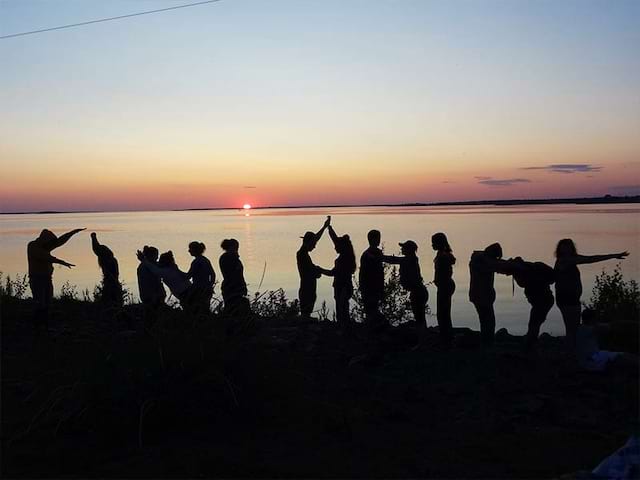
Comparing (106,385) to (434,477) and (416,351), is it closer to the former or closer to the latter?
(434,477)

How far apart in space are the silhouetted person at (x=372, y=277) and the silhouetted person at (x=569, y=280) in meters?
2.50

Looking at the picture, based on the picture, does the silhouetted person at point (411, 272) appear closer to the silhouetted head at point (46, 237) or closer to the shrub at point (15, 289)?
the silhouetted head at point (46, 237)

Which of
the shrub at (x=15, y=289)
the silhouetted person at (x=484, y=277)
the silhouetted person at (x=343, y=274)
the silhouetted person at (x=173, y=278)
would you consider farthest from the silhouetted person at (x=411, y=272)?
the shrub at (x=15, y=289)

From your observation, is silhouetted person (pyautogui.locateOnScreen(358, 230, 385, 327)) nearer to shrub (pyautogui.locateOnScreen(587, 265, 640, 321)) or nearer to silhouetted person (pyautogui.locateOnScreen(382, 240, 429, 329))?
silhouetted person (pyautogui.locateOnScreen(382, 240, 429, 329))

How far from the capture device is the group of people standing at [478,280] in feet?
29.0

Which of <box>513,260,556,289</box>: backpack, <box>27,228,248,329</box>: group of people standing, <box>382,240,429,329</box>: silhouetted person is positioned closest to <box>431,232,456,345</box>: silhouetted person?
<box>382,240,429,329</box>: silhouetted person

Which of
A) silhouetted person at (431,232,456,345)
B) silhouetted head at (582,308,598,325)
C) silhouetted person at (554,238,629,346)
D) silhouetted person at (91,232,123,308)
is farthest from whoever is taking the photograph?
silhouetted person at (91,232,123,308)

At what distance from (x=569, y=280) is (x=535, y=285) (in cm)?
41

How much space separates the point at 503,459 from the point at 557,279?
3629 mm

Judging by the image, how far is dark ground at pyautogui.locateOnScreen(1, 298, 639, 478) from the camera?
558 centimetres

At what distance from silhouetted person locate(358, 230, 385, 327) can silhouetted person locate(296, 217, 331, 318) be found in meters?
1.01

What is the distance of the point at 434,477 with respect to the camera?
5250 millimetres

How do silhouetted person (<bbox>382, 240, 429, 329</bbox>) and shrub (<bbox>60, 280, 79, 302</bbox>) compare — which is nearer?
silhouetted person (<bbox>382, 240, 429, 329</bbox>)

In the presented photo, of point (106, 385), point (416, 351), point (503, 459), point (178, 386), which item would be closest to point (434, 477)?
point (503, 459)
